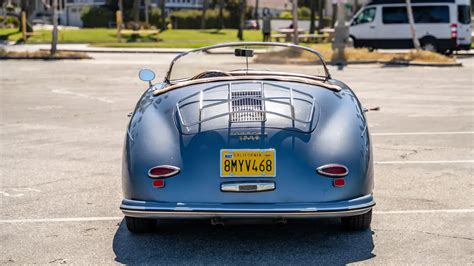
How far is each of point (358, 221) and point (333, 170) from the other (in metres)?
0.70

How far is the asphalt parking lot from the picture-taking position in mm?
5535

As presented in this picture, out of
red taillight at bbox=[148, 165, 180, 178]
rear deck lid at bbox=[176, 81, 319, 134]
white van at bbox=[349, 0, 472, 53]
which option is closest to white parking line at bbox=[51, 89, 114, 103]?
rear deck lid at bbox=[176, 81, 319, 134]

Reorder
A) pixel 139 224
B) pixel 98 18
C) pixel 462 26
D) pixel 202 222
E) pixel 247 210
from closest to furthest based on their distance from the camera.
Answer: pixel 247 210 → pixel 139 224 → pixel 202 222 → pixel 462 26 → pixel 98 18

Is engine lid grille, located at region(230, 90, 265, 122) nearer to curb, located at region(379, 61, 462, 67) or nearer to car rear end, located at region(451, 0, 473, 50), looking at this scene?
curb, located at region(379, 61, 462, 67)

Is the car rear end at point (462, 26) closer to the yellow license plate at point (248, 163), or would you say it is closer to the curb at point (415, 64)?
the curb at point (415, 64)

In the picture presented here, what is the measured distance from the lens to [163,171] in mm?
5453

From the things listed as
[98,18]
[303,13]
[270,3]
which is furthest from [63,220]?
[270,3]

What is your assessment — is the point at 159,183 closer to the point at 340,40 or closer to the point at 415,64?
the point at 415,64

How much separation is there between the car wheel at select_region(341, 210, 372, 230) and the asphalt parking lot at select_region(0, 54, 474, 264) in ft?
0.19

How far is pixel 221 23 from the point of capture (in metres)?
74.2

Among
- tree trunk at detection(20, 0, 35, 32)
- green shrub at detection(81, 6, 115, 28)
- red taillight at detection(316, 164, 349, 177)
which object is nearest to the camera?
red taillight at detection(316, 164, 349, 177)

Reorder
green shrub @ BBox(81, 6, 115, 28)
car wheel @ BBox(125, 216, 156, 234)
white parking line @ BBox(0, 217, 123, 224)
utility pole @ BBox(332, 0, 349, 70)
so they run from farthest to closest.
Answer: green shrub @ BBox(81, 6, 115, 28)
utility pole @ BBox(332, 0, 349, 70)
white parking line @ BBox(0, 217, 123, 224)
car wheel @ BBox(125, 216, 156, 234)

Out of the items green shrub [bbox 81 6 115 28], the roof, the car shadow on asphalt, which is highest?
the car shadow on asphalt

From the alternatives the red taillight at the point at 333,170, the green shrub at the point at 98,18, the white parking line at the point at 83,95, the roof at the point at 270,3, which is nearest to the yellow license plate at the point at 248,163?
the red taillight at the point at 333,170
